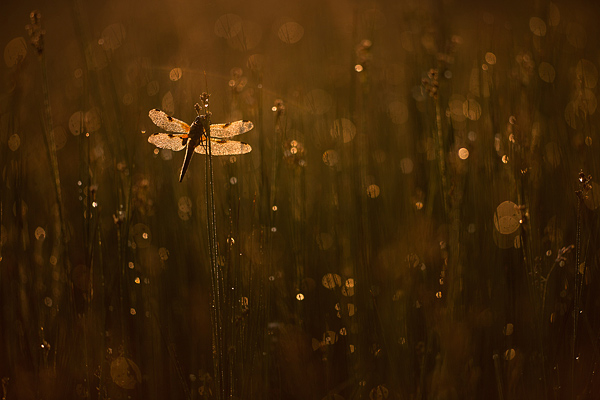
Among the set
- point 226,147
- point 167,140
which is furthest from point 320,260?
point 167,140

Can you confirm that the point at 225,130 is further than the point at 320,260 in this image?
No

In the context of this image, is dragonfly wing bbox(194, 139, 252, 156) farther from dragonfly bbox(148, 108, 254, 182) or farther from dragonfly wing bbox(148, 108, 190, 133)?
dragonfly wing bbox(148, 108, 190, 133)

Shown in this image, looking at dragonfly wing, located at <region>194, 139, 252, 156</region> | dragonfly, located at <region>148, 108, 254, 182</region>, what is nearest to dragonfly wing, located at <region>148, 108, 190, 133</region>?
dragonfly, located at <region>148, 108, 254, 182</region>

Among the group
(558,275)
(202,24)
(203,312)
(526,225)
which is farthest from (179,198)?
(202,24)

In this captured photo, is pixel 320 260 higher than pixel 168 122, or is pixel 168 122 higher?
pixel 168 122

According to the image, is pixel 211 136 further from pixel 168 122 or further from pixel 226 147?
pixel 168 122

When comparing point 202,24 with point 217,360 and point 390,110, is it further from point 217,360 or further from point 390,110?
point 217,360
